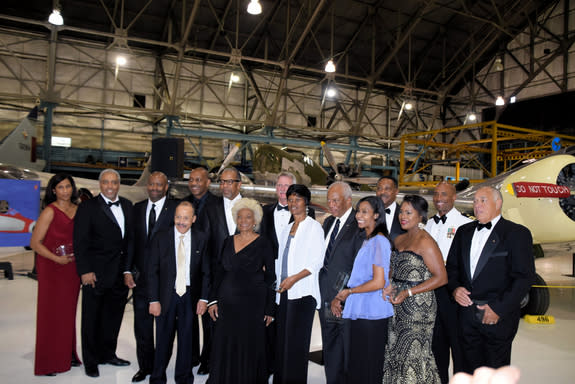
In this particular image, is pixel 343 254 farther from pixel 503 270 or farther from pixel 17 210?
pixel 17 210

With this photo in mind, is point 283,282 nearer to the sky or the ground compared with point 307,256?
nearer to the ground

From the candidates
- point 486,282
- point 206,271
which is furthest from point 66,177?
point 486,282

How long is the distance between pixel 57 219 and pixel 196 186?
3.75 feet

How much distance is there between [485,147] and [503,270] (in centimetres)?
2271

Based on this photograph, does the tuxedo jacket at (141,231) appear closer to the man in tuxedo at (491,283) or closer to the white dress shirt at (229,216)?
the white dress shirt at (229,216)

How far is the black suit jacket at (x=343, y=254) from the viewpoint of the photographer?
8.83ft

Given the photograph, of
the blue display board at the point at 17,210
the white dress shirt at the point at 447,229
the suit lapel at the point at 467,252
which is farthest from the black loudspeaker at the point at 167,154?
the suit lapel at the point at 467,252

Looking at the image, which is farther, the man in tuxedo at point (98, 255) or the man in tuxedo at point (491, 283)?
the man in tuxedo at point (98, 255)

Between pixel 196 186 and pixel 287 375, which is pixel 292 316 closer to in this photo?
pixel 287 375

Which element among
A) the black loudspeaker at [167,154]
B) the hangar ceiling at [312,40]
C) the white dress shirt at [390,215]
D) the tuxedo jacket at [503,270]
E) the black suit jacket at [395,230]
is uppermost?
the hangar ceiling at [312,40]

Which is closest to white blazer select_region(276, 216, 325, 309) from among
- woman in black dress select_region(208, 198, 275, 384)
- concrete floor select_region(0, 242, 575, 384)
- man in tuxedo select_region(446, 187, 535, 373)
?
woman in black dress select_region(208, 198, 275, 384)

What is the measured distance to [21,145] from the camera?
29.0 ft

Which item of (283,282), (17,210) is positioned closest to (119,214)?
(283,282)

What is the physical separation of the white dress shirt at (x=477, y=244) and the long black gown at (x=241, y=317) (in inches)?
52.8
